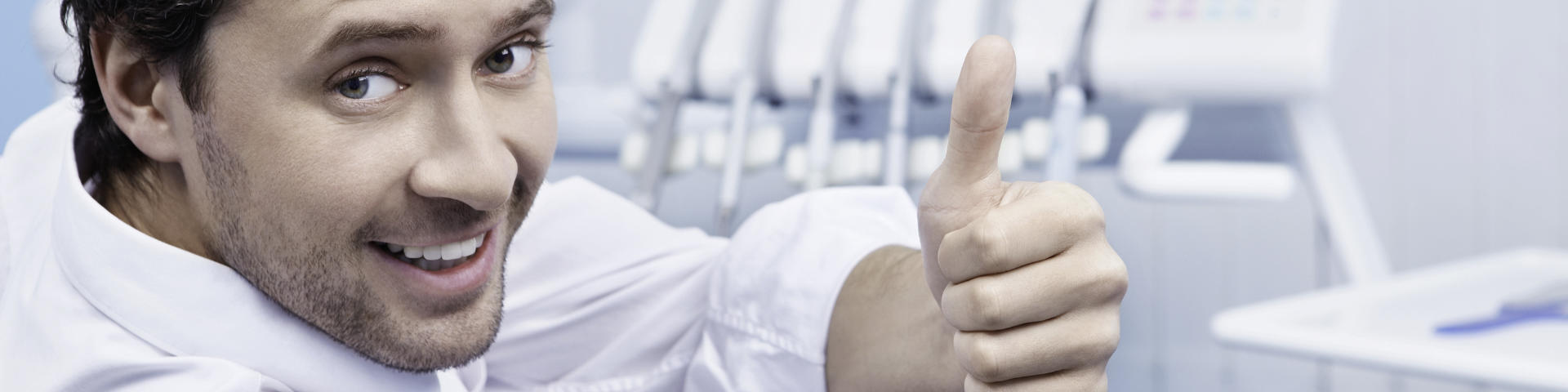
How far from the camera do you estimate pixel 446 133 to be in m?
0.58

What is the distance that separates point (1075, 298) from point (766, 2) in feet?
3.56

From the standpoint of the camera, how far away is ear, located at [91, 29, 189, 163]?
62 centimetres

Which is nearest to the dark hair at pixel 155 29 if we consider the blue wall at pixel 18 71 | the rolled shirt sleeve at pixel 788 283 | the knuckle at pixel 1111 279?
the rolled shirt sleeve at pixel 788 283

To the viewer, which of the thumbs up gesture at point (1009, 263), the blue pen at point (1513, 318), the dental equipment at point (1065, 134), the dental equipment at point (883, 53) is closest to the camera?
the thumbs up gesture at point (1009, 263)

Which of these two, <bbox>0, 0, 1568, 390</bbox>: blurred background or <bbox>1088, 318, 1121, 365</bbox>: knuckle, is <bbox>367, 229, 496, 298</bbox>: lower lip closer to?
<bbox>1088, 318, 1121, 365</bbox>: knuckle

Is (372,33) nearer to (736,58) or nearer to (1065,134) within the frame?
(1065,134)

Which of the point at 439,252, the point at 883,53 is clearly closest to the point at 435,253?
the point at 439,252

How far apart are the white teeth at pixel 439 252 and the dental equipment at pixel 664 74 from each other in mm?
820

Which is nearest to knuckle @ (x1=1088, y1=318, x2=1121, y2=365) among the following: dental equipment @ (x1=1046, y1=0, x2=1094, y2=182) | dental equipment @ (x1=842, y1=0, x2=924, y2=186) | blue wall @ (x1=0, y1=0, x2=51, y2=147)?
dental equipment @ (x1=1046, y1=0, x2=1094, y2=182)

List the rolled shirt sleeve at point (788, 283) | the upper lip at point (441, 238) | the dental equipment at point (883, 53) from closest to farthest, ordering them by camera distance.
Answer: the upper lip at point (441, 238) → the rolled shirt sleeve at point (788, 283) → the dental equipment at point (883, 53)

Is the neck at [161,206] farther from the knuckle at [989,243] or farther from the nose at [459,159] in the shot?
the knuckle at [989,243]

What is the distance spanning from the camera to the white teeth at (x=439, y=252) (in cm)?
63

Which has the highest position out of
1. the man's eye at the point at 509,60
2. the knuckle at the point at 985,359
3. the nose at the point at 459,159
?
the man's eye at the point at 509,60

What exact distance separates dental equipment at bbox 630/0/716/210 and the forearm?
81 cm
